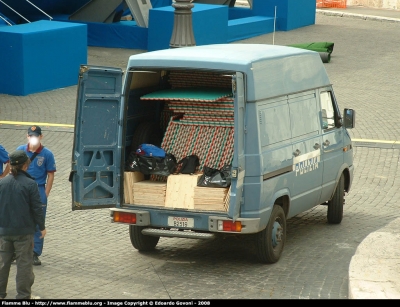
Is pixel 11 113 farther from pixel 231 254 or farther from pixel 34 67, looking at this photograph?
pixel 231 254

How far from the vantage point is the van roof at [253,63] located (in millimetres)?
9742

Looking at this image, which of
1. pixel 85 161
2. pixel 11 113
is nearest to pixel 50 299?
pixel 85 161

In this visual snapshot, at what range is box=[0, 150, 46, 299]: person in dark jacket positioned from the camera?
8719 mm

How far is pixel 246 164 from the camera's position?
382 inches

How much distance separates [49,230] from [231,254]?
2461mm

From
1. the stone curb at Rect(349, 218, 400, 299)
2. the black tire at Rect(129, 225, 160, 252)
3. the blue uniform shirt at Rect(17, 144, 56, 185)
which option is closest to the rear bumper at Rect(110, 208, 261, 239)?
the black tire at Rect(129, 225, 160, 252)

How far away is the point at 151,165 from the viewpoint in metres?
10.4

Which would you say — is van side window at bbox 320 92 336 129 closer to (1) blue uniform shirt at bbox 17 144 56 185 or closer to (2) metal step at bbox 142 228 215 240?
(2) metal step at bbox 142 228 215 240

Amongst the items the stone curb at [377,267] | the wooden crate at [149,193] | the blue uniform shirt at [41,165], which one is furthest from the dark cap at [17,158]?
the stone curb at [377,267]

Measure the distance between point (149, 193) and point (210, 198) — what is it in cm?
76

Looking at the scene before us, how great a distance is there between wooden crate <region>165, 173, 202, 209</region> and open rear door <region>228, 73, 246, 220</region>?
24.6 inches

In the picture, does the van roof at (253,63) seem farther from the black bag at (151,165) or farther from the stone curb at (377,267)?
the stone curb at (377,267)

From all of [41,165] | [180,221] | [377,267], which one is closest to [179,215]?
[180,221]

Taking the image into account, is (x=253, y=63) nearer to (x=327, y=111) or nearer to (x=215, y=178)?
(x=215, y=178)
